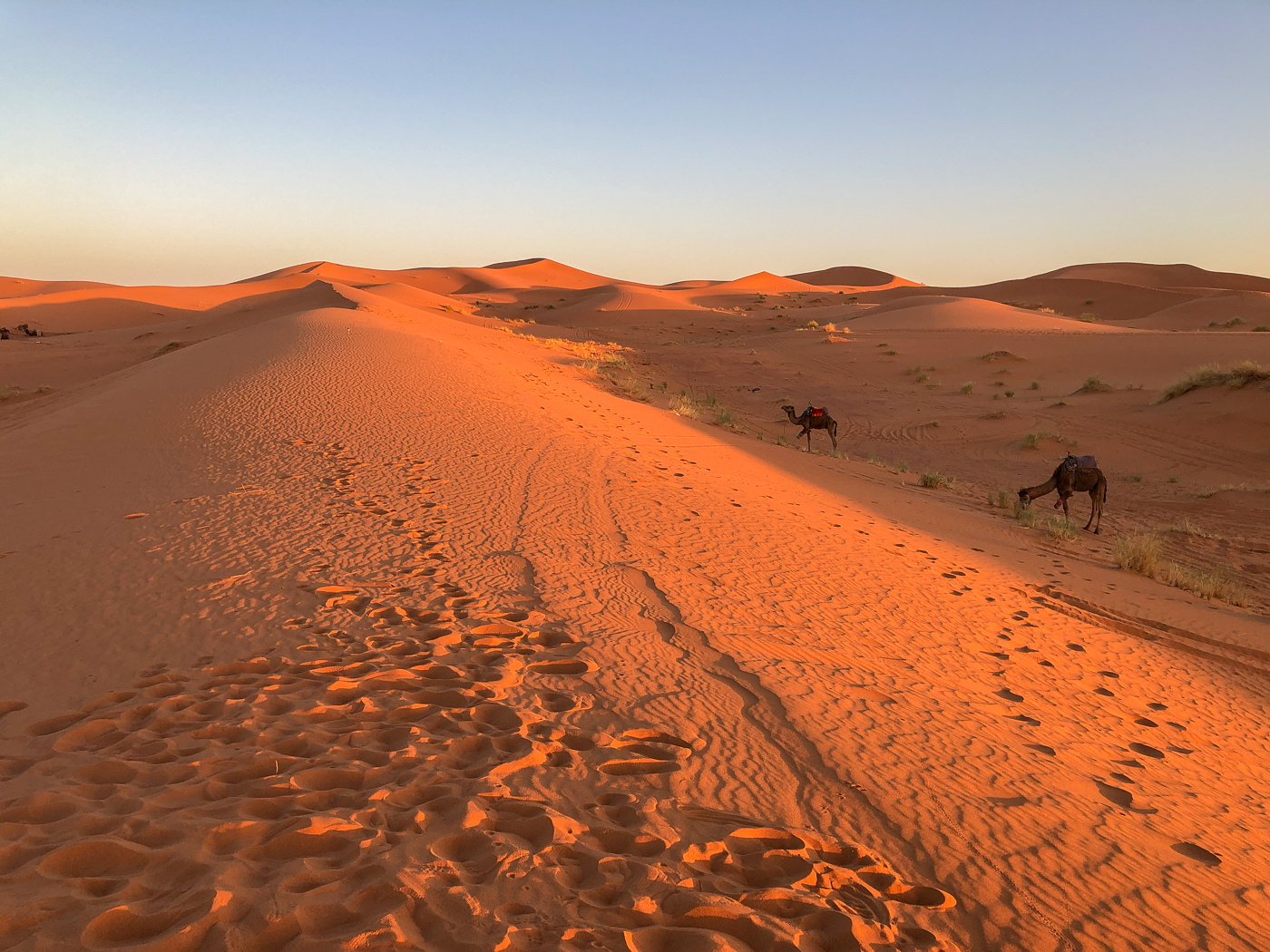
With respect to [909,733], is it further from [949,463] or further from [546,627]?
[949,463]

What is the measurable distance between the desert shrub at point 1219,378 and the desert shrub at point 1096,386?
2.28m

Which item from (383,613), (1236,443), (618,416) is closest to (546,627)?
→ (383,613)

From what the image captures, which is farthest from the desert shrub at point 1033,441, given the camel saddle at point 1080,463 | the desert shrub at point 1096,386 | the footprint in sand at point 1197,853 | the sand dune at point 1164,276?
the sand dune at point 1164,276

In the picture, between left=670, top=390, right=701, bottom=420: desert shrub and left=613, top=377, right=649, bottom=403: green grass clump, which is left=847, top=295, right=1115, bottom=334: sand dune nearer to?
left=670, top=390, right=701, bottom=420: desert shrub

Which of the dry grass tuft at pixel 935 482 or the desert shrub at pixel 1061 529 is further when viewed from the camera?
the dry grass tuft at pixel 935 482

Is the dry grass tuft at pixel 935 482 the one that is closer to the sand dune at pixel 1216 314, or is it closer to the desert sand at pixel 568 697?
the desert sand at pixel 568 697

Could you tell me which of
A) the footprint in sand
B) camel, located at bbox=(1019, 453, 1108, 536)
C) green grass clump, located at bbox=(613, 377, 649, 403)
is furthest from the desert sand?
green grass clump, located at bbox=(613, 377, 649, 403)

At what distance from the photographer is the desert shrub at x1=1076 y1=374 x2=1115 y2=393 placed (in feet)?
77.6

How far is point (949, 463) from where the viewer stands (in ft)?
59.9

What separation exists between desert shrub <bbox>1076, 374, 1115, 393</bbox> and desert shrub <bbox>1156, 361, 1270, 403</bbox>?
7.49ft

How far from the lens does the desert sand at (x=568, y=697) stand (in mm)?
2625

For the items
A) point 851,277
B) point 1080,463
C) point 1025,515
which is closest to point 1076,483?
point 1080,463

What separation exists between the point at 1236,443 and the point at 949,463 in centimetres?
629

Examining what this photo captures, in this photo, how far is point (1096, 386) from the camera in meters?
23.8
